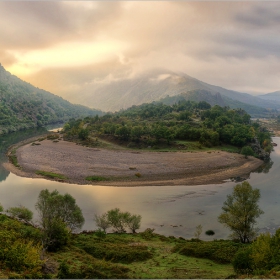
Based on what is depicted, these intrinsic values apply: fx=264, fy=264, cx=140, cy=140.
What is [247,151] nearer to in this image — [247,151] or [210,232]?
[247,151]

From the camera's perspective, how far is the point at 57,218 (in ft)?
128

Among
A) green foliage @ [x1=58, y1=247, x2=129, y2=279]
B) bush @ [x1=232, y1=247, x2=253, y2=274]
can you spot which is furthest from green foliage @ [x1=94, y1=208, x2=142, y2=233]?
bush @ [x1=232, y1=247, x2=253, y2=274]

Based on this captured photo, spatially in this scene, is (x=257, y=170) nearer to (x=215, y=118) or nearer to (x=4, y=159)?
(x=215, y=118)

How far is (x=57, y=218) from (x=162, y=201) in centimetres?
2922

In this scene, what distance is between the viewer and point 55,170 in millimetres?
86250

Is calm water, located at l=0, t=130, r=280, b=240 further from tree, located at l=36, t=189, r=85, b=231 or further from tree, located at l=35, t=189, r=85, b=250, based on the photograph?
tree, located at l=35, t=189, r=85, b=250

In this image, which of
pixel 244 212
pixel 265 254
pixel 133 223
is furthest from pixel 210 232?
pixel 265 254

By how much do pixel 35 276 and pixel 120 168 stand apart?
6431 cm

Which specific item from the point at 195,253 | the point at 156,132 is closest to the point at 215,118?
the point at 156,132

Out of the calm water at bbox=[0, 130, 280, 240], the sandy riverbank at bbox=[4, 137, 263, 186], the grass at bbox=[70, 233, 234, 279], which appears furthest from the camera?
the sandy riverbank at bbox=[4, 137, 263, 186]

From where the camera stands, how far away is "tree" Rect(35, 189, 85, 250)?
35781 mm

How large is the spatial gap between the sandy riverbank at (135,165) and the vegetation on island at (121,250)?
31853 millimetres

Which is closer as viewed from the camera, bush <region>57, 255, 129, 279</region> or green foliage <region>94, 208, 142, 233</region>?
bush <region>57, 255, 129, 279</region>

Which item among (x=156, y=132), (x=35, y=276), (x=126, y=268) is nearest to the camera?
(x=35, y=276)
